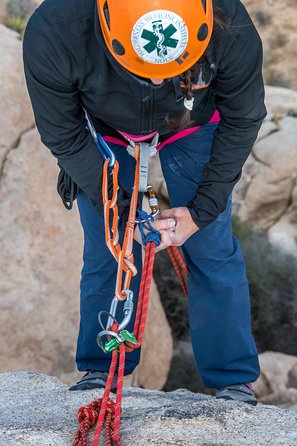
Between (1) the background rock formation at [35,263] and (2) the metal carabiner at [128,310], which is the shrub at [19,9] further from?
(2) the metal carabiner at [128,310]

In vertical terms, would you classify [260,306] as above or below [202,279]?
below

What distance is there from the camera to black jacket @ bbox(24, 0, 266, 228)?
2529 mm

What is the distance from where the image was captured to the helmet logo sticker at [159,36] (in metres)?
2.25

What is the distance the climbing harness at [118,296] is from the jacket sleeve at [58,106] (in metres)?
0.07

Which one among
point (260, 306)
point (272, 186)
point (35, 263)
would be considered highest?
point (35, 263)

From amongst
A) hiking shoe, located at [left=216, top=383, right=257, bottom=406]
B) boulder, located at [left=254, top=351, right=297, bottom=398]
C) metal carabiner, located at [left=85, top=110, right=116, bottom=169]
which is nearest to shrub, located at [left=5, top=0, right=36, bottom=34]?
boulder, located at [left=254, top=351, right=297, bottom=398]

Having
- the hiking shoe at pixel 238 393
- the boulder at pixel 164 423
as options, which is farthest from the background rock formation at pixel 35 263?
the hiking shoe at pixel 238 393

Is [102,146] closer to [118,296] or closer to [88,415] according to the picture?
[118,296]

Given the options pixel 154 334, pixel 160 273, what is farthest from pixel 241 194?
pixel 154 334

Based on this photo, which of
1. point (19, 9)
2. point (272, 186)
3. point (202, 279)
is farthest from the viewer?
point (272, 186)

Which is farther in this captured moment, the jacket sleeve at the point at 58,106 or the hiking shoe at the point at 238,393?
the hiking shoe at the point at 238,393

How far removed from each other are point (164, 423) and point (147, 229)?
0.72 meters

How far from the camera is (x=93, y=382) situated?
3213 millimetres

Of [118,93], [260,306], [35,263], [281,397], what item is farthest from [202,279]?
[260,306]
